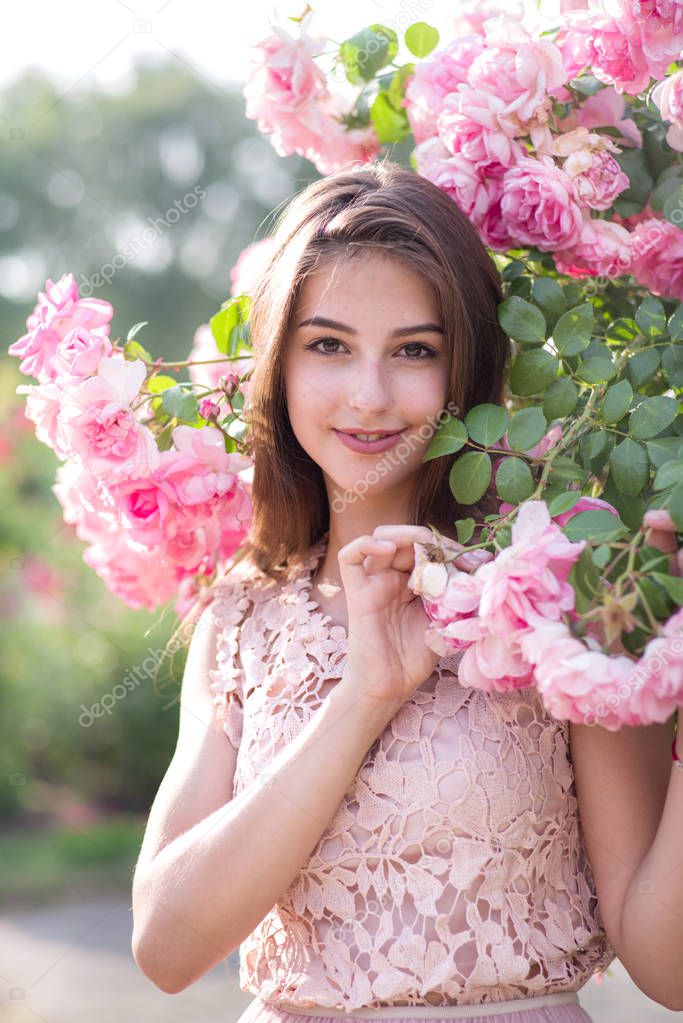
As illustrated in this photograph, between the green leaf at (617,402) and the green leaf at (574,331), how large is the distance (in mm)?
98

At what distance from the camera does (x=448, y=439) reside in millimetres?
1395

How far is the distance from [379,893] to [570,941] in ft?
0.85

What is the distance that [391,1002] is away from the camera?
144 cm

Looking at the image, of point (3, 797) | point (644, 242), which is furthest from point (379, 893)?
point (3, 797)

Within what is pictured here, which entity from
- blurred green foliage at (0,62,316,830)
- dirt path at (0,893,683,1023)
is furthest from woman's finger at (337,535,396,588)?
blurred green foliage at (0,62,316,830)

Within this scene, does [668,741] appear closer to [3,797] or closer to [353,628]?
[353,628]

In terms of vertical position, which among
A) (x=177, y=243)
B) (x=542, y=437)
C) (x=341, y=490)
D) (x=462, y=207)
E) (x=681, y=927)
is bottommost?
(x=177, y=243)

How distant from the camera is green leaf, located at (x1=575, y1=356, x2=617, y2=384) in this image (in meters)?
1.37

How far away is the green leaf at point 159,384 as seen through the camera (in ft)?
5.57

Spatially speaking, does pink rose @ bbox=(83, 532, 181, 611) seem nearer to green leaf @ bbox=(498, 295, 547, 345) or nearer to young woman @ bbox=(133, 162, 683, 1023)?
young woman @ bbox=(133, 162, 683, 1023)

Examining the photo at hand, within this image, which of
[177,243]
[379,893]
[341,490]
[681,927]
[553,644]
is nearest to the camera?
[553,644]

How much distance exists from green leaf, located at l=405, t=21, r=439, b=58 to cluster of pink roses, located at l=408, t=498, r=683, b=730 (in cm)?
86

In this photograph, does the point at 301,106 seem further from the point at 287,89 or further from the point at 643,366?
the point at 643,366

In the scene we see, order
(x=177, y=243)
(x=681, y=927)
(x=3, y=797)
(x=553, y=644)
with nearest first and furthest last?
(x=553, y=644)
(x=681, y=927)
(x=3, y=797)
(x=177, y=243)
